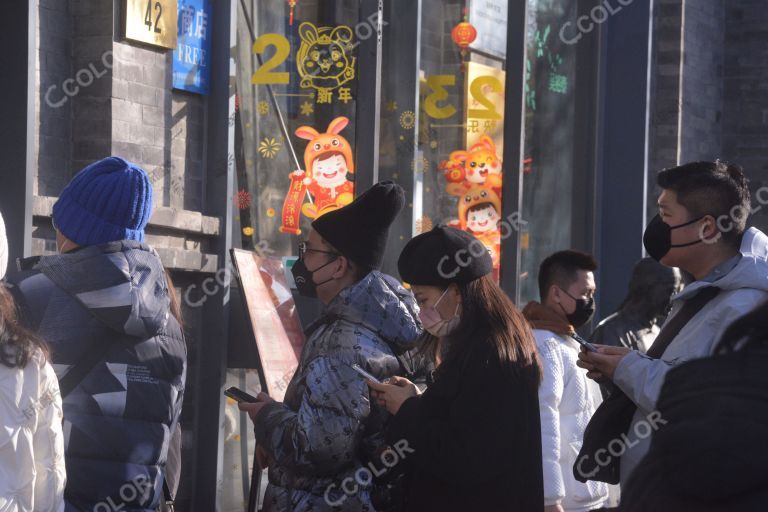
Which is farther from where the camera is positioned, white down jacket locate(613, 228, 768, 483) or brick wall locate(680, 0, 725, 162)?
brick wall locate(680, 0, 725, 162)

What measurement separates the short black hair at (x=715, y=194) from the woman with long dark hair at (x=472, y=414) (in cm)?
64

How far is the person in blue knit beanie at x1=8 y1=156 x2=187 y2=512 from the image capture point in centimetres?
345

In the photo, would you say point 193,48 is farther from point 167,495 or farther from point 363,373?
point 363,373

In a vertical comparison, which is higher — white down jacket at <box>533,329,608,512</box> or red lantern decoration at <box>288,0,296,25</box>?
red lantern decoration at <box>288,0,296,25</box>

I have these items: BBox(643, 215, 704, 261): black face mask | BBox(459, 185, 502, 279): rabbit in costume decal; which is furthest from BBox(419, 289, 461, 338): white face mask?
BBox(459, 185, 502, 279): rabbit in costume decal

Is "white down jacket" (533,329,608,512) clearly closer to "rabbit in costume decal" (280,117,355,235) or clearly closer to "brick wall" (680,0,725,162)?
"rabbit in costume decal" (280,117,355,235)

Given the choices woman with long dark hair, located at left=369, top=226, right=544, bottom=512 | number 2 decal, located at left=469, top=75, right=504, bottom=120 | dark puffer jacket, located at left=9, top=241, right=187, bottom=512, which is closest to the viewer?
dark puffer jacket, located at left=9, top=241, right=187, bottom=512

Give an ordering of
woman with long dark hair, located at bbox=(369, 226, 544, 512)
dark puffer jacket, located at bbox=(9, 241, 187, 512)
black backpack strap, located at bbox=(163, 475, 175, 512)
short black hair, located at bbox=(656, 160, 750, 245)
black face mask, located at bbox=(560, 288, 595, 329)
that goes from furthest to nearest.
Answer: black face mask, located at bbox=(560, 288, 595, 329) < black backpack strap, located at bbox=(163, 475, 175, 512) < short black hair, located at bbox=(656, 160, 750, 245) < woman with long dark hair, located at bbox=(369, 226, 544, 512) < dark puffer jacket, located at bbox=(9, 241, 187, 512)

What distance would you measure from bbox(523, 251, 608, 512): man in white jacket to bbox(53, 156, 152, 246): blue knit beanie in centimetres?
169

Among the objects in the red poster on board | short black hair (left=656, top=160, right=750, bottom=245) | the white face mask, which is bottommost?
the red poster on board

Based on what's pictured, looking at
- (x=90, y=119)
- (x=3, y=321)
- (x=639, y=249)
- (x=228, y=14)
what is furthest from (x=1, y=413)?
(x=639, y=249)

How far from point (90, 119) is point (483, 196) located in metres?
3.86

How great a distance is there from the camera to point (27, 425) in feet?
9.96

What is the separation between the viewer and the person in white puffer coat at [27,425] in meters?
3.00
